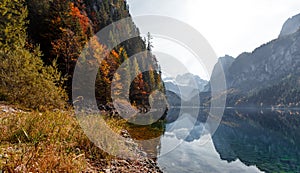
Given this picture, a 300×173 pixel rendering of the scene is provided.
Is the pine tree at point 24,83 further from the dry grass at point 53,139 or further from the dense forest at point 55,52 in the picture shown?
the dry grass at point 53,139

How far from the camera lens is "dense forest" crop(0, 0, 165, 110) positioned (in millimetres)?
17641

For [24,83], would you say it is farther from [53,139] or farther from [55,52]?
[55,52]

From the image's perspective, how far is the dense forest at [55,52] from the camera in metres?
17.6

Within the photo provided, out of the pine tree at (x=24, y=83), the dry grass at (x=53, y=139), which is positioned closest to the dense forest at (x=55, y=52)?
the pine tree at (x=24, y=83)

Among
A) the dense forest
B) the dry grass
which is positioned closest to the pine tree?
the dense forest

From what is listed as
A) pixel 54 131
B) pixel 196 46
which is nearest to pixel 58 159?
A: pixel 54 131

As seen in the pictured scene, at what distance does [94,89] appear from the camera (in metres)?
38.3

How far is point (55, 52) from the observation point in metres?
33.9

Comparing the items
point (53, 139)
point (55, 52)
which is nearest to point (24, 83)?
point (53, 139)

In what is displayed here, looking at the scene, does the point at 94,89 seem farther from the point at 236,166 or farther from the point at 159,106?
the point at 159,106

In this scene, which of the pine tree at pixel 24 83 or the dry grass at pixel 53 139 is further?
the pine tree at pixel 24 83

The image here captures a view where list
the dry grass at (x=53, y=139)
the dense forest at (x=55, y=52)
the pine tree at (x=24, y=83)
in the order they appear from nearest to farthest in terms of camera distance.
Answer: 1. the dry grass at (x=53, y=139)
2. the pine tree at (x=24, y=83)
3. the dense forest at (x=55, y=52)

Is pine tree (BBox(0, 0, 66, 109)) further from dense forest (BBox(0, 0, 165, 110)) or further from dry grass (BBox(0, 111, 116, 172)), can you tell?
dry grass (BBox(0, 111, 116, 172))

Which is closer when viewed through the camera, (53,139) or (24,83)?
(53,139)
